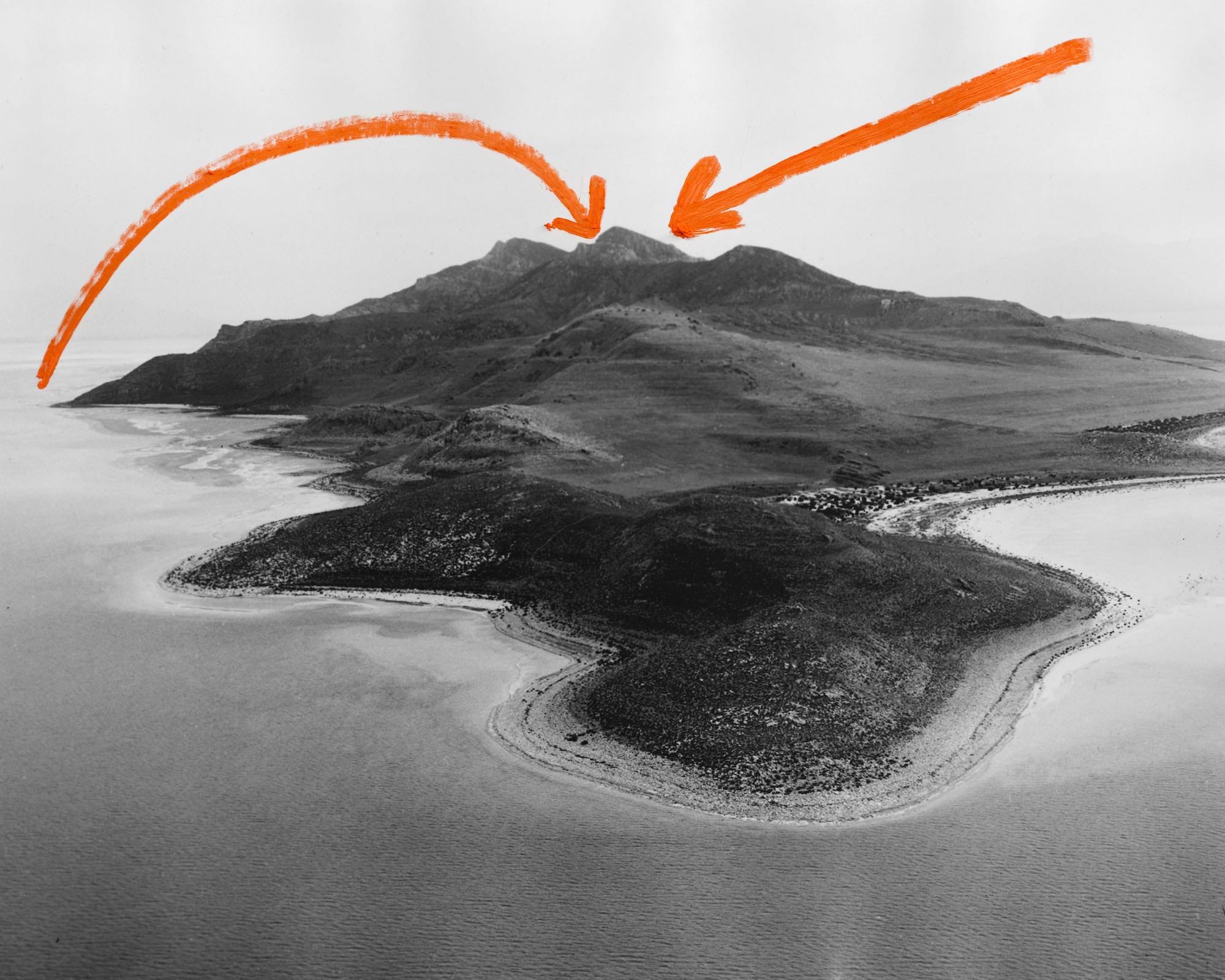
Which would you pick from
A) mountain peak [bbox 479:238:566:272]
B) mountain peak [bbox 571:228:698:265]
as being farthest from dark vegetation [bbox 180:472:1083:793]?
mountain peak [bbox 479:238:566:272]

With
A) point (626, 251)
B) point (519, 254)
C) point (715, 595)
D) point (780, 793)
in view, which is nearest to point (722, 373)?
point (715, 595)

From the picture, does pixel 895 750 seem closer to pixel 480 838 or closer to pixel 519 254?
pixel 480 838

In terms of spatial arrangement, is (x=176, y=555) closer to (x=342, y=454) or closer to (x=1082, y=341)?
(x=342, y=454)

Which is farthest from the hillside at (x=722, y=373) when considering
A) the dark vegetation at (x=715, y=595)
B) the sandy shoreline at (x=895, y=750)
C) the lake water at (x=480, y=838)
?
the lake water at (x=480, y=838)

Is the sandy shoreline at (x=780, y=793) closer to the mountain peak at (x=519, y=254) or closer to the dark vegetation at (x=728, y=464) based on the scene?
the dark vegetation at (x=728, y=464)

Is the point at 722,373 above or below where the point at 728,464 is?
above

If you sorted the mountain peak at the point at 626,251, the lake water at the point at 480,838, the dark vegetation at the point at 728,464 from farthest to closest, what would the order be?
the mountain peak at the point at 626,251, the dark vegetation at the point at 728,464, the lake water at the point at 480,838
